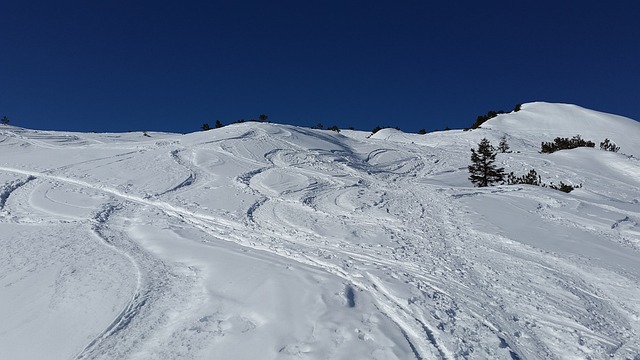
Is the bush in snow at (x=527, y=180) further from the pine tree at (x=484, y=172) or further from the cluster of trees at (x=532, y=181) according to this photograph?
the pine tree at (x=484, y=172)

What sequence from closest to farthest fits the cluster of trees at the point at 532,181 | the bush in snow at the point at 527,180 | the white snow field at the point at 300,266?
the white snow field at the point at 300,266
the cluster of trees at the point at 532,181
the bush in snow at the point at 527,180

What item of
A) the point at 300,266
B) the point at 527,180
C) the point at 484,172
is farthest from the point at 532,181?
the point at 300,266

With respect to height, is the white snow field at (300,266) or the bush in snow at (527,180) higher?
the bush in snow at (527,180)

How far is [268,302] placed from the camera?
5.00 meters

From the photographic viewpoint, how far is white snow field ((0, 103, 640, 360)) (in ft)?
14.0

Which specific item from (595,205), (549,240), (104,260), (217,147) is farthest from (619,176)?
(104,260)

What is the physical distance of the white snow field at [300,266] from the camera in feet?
14.0

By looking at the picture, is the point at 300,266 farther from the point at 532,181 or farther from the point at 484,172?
the point at 484,172

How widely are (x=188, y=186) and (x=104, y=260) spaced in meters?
6.02

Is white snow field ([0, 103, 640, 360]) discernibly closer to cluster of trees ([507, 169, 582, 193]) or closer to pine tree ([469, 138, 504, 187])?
cluster of trees ([507, 169, 582, 193])

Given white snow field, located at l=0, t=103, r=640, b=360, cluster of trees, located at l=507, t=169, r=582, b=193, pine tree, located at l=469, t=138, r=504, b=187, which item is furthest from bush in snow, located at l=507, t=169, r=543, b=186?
white snow field, located at l=0, t=103, r=640, b=360

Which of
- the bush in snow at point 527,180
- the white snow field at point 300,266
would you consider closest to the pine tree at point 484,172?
the bush in snow at point 527,180

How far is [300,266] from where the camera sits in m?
6.30

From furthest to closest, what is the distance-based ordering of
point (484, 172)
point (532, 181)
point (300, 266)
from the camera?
point (484, 172) < point (532, 181) < point (300, 266)
